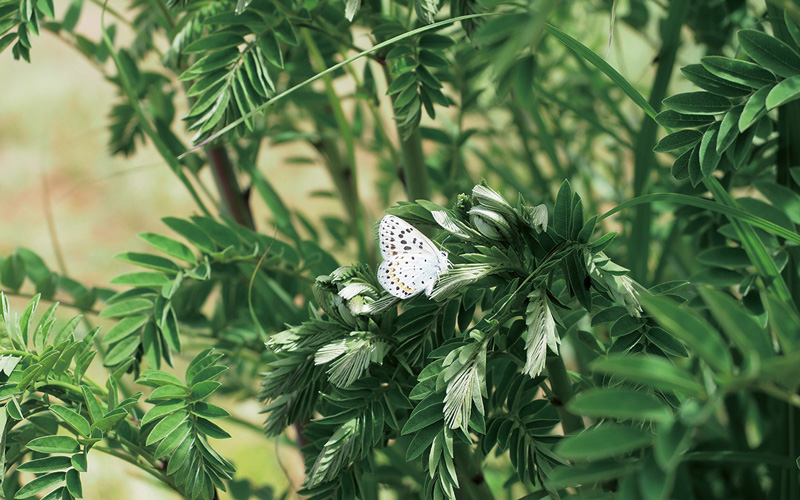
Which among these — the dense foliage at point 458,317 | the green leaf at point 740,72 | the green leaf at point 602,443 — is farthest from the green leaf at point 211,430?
the green leaf at point 740,72

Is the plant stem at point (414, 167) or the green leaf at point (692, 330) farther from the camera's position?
the plant stem at point (414, 167)

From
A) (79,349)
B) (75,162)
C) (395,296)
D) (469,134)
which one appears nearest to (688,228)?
(469,134)

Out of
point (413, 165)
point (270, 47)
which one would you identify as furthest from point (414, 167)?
point (270, 47)

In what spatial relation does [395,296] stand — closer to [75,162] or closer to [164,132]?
[164,132]

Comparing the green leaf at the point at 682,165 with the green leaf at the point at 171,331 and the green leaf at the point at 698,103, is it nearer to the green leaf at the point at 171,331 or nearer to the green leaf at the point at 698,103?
the green leaf at the point at 698,103

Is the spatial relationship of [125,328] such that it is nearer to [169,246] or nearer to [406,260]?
[169,246]

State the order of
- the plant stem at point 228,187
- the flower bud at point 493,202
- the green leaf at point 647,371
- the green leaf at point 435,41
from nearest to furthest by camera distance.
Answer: the green leaf at point 647,371
the flower bud at point 493,202
the green leaf at point 435,41
the plant stem at point 228,187

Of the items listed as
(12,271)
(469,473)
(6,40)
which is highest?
(6,40)
